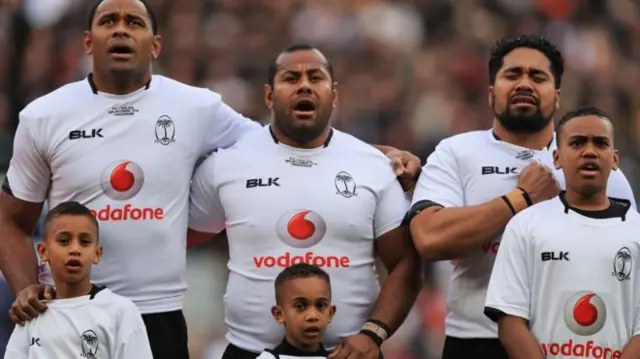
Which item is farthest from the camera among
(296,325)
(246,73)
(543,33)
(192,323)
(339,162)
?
(543,33)

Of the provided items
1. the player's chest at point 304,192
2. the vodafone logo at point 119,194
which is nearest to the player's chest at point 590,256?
the player's chest at point 304,192

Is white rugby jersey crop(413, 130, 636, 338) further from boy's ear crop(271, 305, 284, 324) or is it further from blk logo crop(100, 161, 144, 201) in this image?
blk logo crop(100, 161, 144, 201)

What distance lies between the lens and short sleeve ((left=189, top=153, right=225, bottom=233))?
8148 mm

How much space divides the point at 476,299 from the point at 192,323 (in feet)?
15.3

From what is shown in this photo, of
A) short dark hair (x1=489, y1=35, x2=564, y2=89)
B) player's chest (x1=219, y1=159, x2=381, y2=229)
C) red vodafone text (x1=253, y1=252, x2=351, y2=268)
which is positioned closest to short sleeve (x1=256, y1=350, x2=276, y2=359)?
red vodafone text (x1=253, y1=252, x2=351, y2=268)

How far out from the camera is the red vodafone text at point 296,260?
789cm

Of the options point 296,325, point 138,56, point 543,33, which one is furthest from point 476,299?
point 543,33

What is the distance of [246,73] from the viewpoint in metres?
14.8

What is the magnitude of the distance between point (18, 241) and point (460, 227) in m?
2.21

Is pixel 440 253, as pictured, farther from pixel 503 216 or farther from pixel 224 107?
pixel 224 107

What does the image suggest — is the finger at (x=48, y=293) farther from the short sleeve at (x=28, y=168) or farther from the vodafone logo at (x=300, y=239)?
the vodafone logo at (x=300, y=239)

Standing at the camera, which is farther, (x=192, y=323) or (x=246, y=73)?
(x=246, y=73)

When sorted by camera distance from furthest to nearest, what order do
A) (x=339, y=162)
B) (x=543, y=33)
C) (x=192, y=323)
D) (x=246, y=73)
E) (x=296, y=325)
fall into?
(x=543, y=33)
(x=246, y=73)
(x=192, y=323)
(x=339, y=162)
(x=296, y=325)

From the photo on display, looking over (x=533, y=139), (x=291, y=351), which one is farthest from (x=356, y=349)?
(x=533, y=139)
